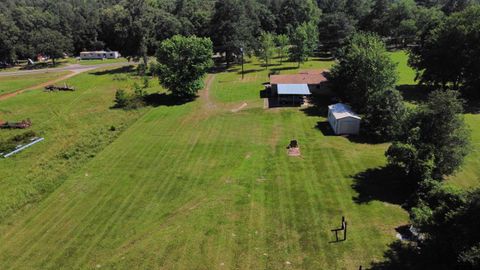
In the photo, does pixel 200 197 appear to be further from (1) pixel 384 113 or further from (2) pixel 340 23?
(2) pixel 340 23

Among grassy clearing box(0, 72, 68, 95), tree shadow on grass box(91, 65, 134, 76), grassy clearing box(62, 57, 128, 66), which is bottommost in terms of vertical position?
grassy clearing box(0, 72, 68, 95)

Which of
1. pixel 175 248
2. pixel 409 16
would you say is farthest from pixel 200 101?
pixel 409 16

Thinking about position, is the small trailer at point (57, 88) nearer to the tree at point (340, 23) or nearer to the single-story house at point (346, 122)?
the single-story house at point (346, 122)

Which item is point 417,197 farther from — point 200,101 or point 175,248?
point 200,101

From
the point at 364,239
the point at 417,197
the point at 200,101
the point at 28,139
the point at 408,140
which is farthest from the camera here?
the point at 200,101

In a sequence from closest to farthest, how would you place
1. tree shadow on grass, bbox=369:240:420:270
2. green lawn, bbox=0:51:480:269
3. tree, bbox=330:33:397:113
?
tree shadow on grass, bbox=369:240:420:270, green lawn, bbox=0:51:480:269, tree, bbox=330:33:397:113

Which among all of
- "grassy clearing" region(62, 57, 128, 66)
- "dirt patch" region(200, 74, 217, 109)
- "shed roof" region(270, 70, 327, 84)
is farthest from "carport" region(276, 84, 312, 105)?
"grassy clearing" region(62, 57, 128, 66)

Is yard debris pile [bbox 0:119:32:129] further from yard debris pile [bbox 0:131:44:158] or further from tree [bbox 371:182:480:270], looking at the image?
tree [bbox 371:182:480:270]
